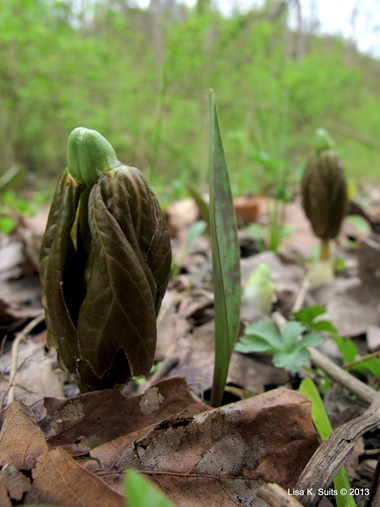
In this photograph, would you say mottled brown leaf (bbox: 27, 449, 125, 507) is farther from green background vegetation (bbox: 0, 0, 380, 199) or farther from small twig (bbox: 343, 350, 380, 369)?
green background vegetation (bbox: 0, 0, 380, 199)

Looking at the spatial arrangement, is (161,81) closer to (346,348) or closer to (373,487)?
(346,348)

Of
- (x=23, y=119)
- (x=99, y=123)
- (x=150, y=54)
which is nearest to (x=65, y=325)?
(x=99, y=123)

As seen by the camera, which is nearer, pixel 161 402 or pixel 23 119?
pixel 161 402

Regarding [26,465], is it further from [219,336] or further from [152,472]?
[219,336]

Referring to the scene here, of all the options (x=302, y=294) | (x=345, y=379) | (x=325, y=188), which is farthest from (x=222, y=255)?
(x=325, y=188)

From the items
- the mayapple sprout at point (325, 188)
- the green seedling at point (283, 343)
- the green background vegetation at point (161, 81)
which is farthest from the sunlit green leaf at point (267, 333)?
the green background vegetation at point (161, 81)

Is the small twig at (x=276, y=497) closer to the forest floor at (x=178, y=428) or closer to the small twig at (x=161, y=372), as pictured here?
the forest floor at (x=178, y=428)
